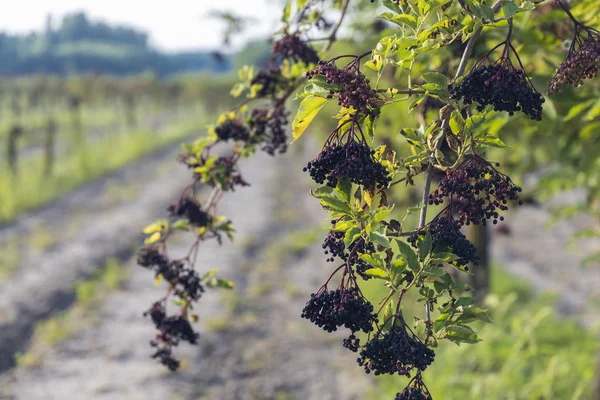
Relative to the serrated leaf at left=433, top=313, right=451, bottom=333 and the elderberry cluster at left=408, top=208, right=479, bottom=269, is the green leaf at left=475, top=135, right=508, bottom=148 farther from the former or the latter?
the serrated leaf at left=433, top=313, right=451, bottom=333

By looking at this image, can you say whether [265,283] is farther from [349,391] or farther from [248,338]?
[349,391]

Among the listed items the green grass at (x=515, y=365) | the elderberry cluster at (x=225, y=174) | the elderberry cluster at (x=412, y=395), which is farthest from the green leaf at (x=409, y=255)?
the green grass at (x=515, y=365)

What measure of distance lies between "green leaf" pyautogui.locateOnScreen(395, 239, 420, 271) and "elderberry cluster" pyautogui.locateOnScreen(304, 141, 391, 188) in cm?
16

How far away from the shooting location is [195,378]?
22.0ft

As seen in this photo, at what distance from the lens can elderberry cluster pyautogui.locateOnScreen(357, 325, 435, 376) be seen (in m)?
1.24

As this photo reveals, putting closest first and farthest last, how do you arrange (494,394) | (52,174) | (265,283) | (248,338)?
(494,394) → (248,338) → (265,283) → (52,174)

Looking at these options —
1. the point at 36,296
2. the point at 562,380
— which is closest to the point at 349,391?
the point at 562,380

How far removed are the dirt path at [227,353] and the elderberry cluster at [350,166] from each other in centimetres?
533

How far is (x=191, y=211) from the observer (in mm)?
2166

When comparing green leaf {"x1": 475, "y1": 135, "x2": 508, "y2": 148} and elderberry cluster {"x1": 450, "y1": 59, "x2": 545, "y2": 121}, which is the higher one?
elderberry cluster {"x1": 450, "y1": 59, "x2": 545, "y2": 121}

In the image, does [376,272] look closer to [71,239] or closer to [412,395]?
[412,395]

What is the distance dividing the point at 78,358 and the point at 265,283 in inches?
134

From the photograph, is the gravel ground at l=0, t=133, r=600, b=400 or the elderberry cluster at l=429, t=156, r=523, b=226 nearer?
the elderberry cluster at l=429, t=156, r=523, b=226

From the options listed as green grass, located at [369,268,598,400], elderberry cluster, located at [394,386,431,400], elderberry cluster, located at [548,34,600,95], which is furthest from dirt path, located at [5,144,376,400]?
elderberry cluster, located at [548,34,600,95]
